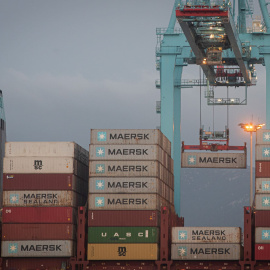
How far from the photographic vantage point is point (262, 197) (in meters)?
59.3

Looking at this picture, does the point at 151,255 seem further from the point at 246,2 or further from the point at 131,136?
the point at 246,2

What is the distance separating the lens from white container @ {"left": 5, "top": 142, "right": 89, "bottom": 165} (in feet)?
195

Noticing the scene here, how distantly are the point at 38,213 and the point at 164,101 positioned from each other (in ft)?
65.5

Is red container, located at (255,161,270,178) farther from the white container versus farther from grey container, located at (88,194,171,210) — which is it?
the white container

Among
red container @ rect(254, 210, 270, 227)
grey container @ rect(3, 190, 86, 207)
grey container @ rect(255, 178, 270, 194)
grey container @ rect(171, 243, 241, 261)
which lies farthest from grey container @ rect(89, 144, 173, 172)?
red container @ rect(254, 210, 270, 227)

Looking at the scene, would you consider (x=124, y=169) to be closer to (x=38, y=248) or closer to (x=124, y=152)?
(x=124, y=152)

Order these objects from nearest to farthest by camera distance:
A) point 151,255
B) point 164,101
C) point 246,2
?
point 151,255 < point 164,101 < point 246,2

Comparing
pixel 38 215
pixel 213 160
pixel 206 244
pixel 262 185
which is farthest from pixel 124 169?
pixel 213 160

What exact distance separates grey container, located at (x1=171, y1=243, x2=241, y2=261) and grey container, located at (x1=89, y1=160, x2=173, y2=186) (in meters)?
5.52

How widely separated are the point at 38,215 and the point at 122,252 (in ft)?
21.4

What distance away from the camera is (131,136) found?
2346 inches

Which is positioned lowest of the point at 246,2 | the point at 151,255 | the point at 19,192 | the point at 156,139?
the point at 151,255

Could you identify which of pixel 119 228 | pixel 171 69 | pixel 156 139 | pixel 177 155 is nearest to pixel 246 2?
pixel 171 69

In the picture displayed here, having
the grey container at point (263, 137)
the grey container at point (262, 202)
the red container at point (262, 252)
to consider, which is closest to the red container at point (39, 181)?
the grey container at point (262, 202)
